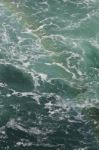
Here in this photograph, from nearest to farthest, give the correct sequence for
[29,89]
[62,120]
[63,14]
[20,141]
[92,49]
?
1. [20,141]
2. [62,120]
3. [29,89]
4. [92,49]
5. [63,14]

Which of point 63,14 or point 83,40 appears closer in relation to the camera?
point 83,40

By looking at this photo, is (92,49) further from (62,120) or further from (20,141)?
(20,141)

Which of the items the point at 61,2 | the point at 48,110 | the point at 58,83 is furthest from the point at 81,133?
the point at 61,2

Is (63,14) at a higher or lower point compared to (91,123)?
higher

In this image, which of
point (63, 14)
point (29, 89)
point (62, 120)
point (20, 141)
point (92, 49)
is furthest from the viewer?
point (63, 14)

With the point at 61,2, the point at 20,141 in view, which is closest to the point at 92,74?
the point at 20,141

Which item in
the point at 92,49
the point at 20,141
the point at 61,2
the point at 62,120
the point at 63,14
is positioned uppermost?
the point at 61,2

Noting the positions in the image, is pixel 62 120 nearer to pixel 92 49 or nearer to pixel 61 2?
pixel 92 49
